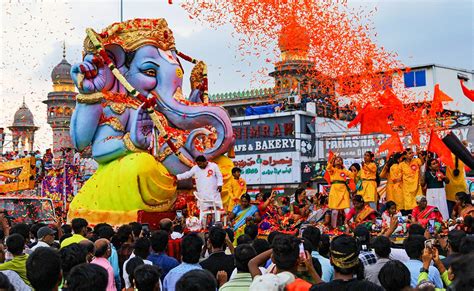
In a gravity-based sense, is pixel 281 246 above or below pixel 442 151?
below

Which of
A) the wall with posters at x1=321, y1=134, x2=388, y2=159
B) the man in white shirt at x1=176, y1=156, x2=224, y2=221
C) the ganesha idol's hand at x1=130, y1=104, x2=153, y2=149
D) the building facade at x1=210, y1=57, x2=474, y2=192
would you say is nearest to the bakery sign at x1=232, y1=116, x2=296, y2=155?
Result: the building facade at x1=210, y1=57, x2=474, y2=192

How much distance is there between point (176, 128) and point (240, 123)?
1765cm

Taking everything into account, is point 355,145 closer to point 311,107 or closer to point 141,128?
point 311,107

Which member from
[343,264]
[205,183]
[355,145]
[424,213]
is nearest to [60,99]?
[355,145]

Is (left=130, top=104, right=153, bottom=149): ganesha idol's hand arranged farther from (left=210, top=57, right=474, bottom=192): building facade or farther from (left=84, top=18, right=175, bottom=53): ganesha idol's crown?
(left=210, top=57, right=474, bottom=192): building facade

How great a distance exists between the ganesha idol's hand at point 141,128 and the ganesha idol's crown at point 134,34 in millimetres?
1556

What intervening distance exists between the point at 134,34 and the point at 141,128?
7.07 ft

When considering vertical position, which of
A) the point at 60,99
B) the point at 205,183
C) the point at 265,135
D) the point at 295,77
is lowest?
the point at 205,183

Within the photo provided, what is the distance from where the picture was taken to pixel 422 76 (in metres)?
36.6

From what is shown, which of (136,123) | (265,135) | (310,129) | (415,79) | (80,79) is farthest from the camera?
(415,79)

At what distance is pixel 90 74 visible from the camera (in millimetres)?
15023

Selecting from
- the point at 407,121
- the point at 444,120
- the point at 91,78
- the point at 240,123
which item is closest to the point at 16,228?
the point at 91,78

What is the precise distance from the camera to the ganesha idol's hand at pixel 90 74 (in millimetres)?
14992

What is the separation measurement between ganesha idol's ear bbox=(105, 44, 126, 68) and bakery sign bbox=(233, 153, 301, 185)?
16.1 metres
